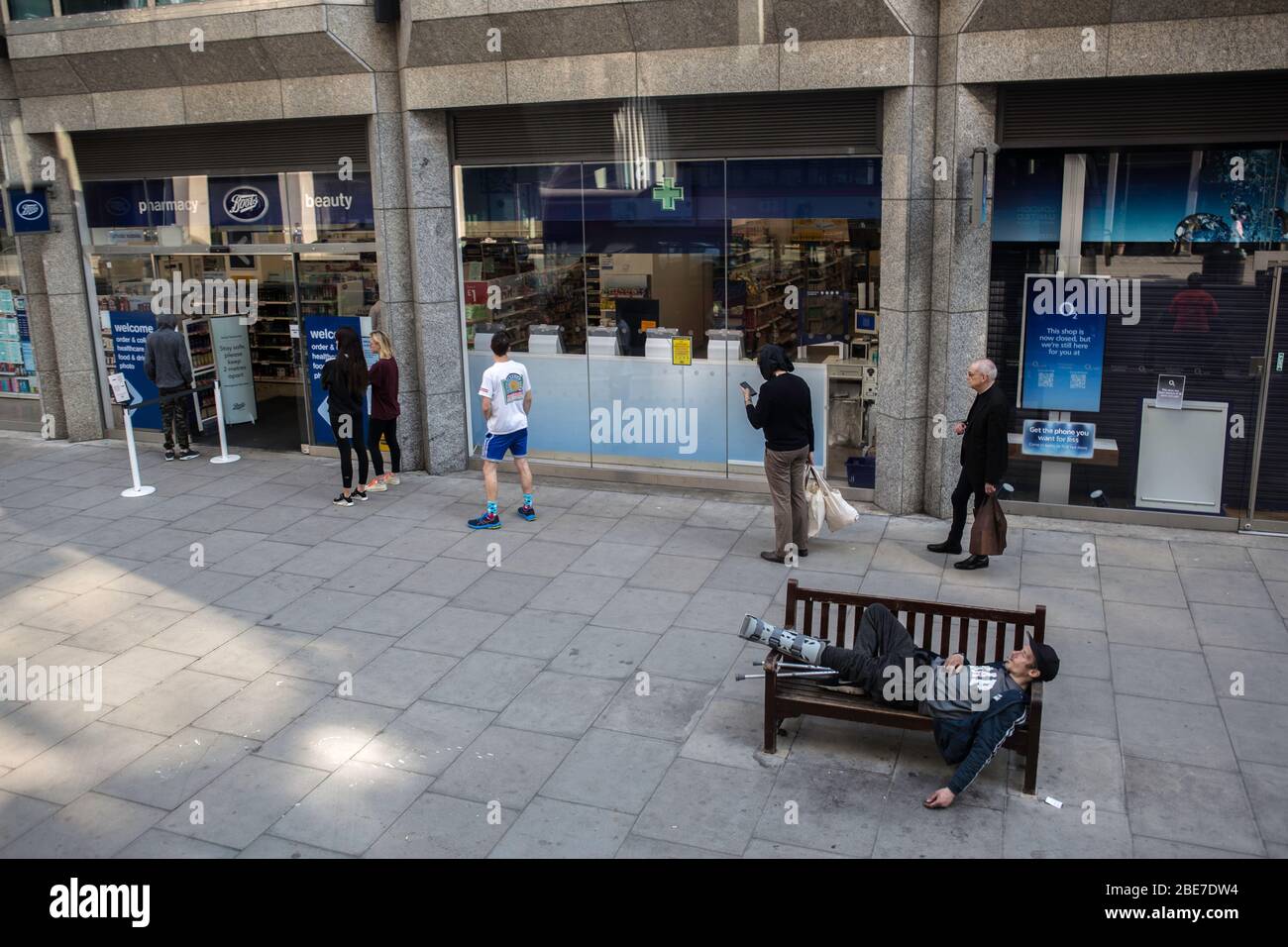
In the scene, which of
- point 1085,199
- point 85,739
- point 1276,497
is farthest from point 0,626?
point 1276,497

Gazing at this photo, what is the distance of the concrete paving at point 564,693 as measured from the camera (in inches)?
232

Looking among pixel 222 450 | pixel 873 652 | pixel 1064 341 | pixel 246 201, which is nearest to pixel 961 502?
pixel 1064 341

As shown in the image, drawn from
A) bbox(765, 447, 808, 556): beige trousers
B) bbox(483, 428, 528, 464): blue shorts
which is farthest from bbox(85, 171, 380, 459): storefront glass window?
bbox(765, 447, 808, 556): beige trousers

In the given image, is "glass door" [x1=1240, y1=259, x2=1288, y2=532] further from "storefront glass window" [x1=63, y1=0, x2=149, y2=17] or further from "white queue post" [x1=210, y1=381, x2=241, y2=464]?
"storefront glass window" [x1=63, y1=0, x2=149, y2=17]

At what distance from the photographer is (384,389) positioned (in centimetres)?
1184

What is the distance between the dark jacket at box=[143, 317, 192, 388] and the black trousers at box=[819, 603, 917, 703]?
984 cm

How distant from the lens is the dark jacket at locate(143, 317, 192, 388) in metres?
13.4

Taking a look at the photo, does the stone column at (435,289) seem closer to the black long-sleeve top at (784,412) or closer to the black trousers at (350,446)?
the black trousers at (350,446)

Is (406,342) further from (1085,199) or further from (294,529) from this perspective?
(1085,199)

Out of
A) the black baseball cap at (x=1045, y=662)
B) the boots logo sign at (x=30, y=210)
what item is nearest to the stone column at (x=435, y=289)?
the boots logo sign at (x=30, y=210)

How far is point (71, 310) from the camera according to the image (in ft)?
48.1

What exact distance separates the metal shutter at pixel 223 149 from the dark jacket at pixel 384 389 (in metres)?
2.48

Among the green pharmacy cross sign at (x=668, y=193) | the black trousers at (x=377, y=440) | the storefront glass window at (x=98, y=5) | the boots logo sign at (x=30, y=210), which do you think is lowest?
the black trousers at (x=377, y=440)

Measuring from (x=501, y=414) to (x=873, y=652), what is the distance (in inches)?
199
